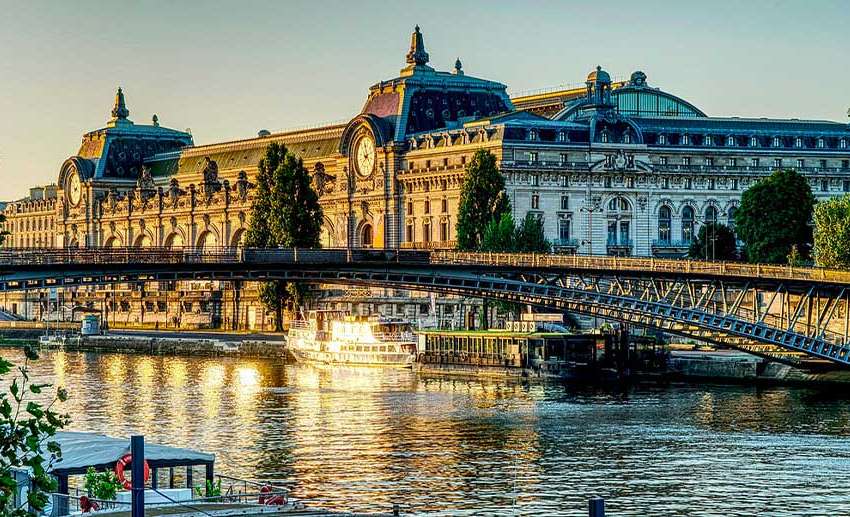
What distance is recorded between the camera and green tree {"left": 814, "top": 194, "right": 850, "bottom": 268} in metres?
106

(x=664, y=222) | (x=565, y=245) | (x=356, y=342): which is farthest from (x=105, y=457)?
(x=664, y=222)

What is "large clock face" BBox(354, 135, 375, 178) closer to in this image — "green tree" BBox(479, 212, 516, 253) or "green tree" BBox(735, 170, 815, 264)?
"green tree" BBox(479, 212, 516, 253)

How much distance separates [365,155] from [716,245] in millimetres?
35908

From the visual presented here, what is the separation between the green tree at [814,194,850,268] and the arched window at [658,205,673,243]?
3760 centimetres

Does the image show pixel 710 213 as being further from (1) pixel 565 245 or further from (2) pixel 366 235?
(2) pixel 366 235

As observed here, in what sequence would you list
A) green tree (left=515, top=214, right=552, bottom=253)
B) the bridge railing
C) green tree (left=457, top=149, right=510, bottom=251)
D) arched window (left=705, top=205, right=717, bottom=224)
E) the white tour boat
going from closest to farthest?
1. the bridge railing
2. the white tour boat
3. green tree (left=515, top=214, right=552, bottom=253)
4. green tree (left=457, top=149, right=510, bottom=251)
5. arched window (left=705, top=205, right=717, bottom=224)

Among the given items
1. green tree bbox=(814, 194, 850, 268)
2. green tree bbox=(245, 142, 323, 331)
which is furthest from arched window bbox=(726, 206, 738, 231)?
green tree bbox=(814, 194, 850, 268)

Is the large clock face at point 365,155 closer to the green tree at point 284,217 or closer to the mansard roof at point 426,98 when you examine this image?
the mansard roof at point 426,98

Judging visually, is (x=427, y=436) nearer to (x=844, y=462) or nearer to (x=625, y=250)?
(x=844, y=462)

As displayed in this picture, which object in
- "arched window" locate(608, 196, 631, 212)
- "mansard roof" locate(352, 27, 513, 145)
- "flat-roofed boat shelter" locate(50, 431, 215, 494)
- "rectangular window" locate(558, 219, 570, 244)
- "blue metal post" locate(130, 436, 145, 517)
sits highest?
"mansard roof" locate(352, 27, 513, 145)

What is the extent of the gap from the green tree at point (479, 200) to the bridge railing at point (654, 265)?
29560mm

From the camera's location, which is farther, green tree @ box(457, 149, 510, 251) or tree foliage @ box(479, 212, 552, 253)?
green tree @ box(457, 149, 510, 251)

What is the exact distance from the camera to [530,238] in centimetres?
12281

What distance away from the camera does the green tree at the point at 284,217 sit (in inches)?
5300
